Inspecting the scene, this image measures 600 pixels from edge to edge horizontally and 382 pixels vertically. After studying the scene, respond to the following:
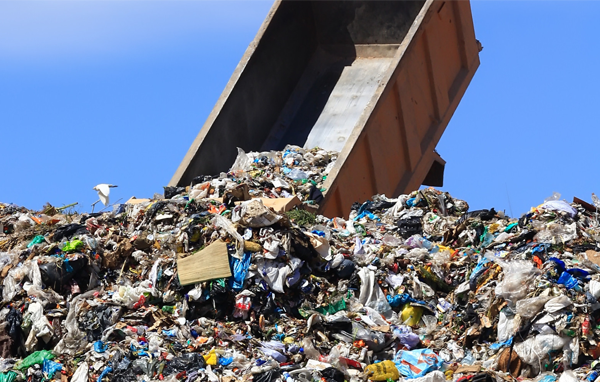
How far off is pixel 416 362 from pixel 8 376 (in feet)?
8.02

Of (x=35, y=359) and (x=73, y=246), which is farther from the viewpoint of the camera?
(x=73, y=246)

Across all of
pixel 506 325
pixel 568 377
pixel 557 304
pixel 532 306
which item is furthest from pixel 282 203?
pixel 568 377

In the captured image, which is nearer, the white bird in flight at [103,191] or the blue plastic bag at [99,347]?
the blue plastic bag at [99,347]

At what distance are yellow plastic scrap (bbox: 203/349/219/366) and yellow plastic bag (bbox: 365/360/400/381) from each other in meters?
0.89

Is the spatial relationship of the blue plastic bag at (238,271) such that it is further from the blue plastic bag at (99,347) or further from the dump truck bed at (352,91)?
the dump truck bed at (352,91)

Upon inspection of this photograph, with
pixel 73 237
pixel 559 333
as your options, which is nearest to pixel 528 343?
pixel 559 333

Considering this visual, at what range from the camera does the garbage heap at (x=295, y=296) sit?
494 centimetres

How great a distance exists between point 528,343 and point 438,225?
2006 millimetres

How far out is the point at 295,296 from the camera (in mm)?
5688

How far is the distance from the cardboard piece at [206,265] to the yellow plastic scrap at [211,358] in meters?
0.61

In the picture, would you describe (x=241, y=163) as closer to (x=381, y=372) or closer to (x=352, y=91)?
(x=352, y=91)

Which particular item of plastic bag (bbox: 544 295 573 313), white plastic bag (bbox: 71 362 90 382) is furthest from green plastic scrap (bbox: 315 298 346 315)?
white plastic bag (bbox: 71 362 90 382)

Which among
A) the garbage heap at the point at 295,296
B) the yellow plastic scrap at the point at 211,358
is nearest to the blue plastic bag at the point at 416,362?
the garbage heap at the point at 295,296

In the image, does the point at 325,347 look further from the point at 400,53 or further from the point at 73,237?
the point at 400,53
